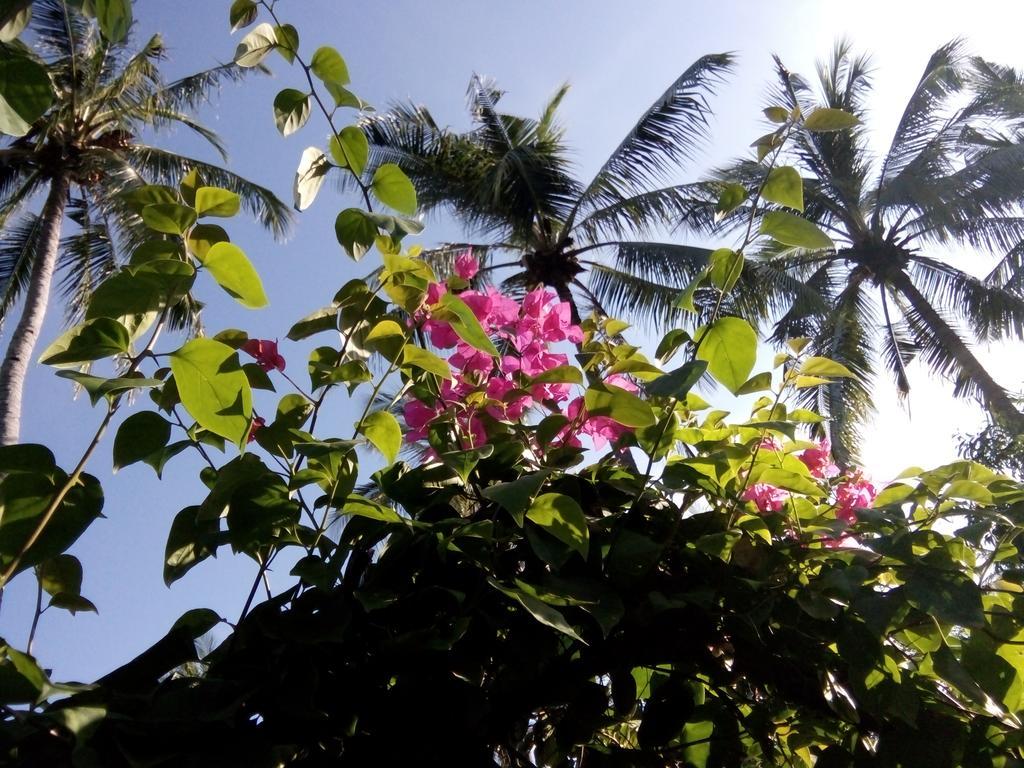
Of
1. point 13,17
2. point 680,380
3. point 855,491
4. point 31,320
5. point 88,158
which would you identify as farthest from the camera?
point 88,158

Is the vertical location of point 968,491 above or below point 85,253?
below

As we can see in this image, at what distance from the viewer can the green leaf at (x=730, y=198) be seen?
0.85 metres

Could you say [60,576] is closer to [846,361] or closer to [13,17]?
[13,17]

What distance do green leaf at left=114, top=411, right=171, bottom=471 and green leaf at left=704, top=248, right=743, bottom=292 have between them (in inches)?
20.8

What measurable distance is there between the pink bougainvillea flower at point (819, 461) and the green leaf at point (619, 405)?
0.62m

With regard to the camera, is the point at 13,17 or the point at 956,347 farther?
the point at 956,347

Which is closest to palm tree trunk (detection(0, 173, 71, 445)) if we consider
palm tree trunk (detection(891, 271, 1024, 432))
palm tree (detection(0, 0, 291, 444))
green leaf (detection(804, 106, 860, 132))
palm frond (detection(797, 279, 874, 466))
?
palm tree (detection(0, 0, 291, 444))

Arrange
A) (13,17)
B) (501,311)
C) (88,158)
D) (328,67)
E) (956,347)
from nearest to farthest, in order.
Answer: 1. (13,17)
2. (328,67)
3. (501,311)
4. (88,158)
5. (956,347)

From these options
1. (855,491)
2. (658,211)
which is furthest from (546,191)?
(855,491)

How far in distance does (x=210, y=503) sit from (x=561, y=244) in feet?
31.0

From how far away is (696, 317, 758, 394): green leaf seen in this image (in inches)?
31.7

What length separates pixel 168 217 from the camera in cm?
74

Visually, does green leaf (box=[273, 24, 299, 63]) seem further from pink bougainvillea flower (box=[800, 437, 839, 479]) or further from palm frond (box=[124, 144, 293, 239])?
palm frond (box=[124, 144, 293, 239])

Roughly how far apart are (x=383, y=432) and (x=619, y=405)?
227 mm
